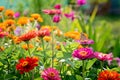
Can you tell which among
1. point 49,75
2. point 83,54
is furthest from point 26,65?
point 83,54

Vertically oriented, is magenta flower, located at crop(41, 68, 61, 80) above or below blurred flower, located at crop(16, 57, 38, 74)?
below

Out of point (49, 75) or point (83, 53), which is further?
point (83, 53)

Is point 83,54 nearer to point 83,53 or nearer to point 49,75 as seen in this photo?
point 83,53

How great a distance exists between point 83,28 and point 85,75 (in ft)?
7.26

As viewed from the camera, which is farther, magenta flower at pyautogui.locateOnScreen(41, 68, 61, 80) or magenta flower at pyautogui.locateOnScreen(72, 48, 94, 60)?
magenta flower at pyautogui.locateOnScreen(72, 48, 94, 60)

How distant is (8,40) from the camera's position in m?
2.95

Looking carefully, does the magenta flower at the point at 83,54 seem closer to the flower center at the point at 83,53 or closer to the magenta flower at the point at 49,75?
the flower center at the point at 83,53

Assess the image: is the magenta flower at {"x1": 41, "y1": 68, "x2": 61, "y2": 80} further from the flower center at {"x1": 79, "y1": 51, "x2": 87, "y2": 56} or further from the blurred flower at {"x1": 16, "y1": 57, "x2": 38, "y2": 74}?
the flower center at {"x1": 79, "y1": 51, "x2": 87, "y2": 56}

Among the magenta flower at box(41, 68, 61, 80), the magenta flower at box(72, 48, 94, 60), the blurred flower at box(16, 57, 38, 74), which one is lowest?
the magenta flower at box(41, 68, 61, 80)

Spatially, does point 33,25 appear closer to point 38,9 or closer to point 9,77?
point 9,77

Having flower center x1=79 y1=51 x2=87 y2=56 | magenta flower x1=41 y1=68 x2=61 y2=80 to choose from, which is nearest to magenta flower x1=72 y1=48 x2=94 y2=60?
flower center x1=79 y1=51 x2=87 y2=56

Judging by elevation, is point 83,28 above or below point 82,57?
below

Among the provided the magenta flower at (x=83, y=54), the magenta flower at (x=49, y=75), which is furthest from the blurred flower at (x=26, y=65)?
the magenta flower at (x=83, y=54)

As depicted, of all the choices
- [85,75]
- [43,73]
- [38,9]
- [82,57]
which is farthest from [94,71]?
[38,9]
